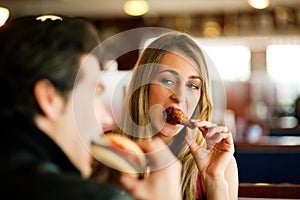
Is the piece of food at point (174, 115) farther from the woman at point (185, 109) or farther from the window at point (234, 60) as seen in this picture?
the window at point (234, 60)

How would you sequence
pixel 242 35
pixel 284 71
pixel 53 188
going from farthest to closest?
pixel 284 71, pixel 242 35, pixel 53 188

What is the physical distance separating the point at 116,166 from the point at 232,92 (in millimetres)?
6052

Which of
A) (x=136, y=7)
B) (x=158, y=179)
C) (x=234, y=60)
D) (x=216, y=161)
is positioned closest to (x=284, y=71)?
(x=234, y=60)

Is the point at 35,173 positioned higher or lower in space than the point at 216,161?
higher

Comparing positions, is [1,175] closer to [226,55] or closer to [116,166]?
[116,166]

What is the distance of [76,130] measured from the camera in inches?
20.5

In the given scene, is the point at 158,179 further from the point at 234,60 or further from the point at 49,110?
the point at 234,60

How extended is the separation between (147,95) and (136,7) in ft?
17.1

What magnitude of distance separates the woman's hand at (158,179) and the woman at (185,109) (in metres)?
0.08

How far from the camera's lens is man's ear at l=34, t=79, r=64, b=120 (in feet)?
1.64

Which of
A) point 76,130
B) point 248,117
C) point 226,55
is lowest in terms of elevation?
point 248,117

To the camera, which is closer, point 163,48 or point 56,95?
point 56,95

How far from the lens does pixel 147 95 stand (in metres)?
0.79

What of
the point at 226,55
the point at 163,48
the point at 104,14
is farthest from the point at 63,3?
the point at 163,48
